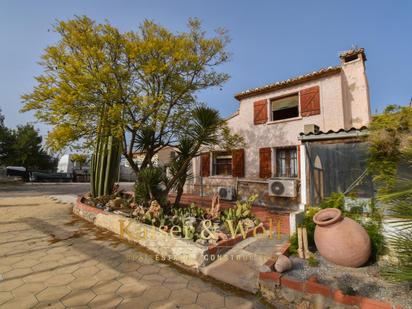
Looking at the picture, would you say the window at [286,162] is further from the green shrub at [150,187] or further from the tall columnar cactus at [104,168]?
the tall columnar cactus at [104,168]

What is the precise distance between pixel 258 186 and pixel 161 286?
7.87 m

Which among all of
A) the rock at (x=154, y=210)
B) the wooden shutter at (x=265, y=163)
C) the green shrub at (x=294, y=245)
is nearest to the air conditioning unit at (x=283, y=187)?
the wooden shutter at (x=265, y=163)

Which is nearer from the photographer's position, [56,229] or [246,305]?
[246,305]

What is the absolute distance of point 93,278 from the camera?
350 centimetres

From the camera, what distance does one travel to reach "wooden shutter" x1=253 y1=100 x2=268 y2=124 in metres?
10.8

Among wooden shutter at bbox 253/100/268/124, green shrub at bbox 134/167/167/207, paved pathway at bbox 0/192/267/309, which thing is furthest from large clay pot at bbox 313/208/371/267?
wooden shutter at bbox 253/100/268/124

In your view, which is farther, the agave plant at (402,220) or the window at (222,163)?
the window at (222,163)

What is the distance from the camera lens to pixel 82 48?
6996 mm

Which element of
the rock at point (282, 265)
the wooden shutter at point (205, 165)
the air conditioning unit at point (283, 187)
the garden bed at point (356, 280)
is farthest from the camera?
the wooden shutter at point (205, 165)

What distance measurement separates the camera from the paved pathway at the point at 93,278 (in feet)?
9.62

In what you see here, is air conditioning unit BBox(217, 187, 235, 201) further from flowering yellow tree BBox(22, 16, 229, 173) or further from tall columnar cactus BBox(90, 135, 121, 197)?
tall columnar cactus BBox(90, 135, 121, 197)

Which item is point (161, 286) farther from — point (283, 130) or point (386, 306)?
point (283, 130)

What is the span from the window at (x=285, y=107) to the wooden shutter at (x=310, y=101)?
48 cm

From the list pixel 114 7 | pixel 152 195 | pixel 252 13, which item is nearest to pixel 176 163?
pixel 152 195
